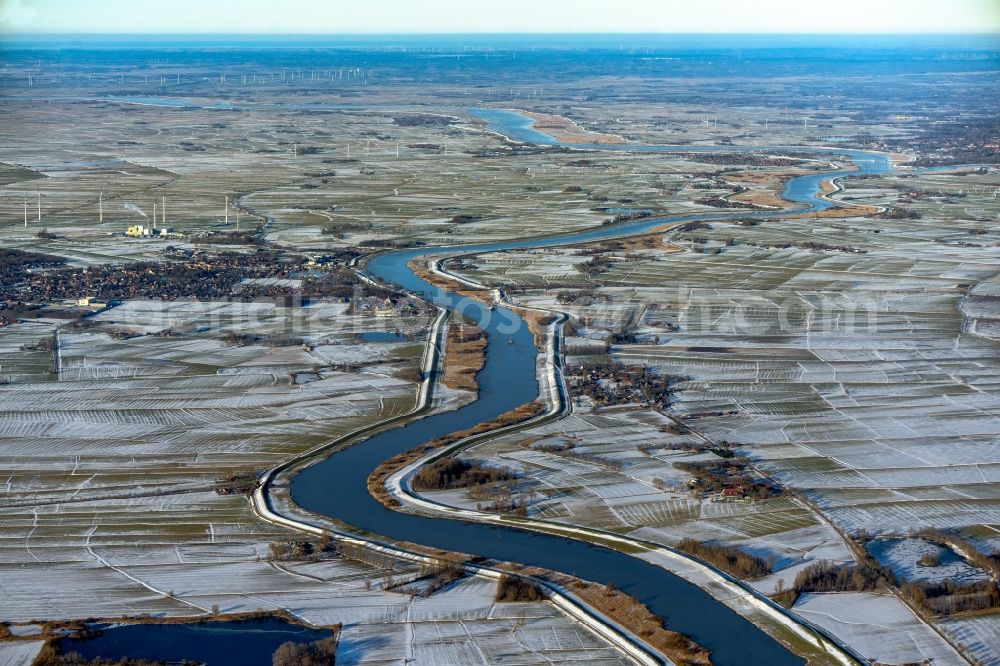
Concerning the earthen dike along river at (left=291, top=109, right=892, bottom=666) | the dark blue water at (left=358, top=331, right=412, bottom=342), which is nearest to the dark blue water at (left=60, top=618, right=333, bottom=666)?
the earthen dike along river at (left=291, top=109, right=892, bottom=666)

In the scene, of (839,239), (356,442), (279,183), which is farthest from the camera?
(279,183)

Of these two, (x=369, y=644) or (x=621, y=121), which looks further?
(x=621, y=121)

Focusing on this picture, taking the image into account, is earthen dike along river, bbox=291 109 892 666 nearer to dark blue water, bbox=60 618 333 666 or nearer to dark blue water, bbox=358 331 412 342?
dark blue water, bbox=358 331 412 342

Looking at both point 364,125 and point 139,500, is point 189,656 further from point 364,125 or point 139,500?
point 364,125

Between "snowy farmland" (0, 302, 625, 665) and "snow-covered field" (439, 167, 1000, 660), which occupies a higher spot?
"snow-covered field" (439, 167, 1000, 660)

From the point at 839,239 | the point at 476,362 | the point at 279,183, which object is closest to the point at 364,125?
the point at 279,183

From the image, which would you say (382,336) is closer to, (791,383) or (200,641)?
(791,383)

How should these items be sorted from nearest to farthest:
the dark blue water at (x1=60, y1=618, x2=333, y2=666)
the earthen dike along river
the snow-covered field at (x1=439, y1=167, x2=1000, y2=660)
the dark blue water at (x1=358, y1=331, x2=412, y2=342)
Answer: the dark blue water at (x1=60, y1=618, x2=333, y2=666) → the earthen dike along river → the snow-covered field at (x1=439, y1=167, x2=1000, y2=660) → the dark blue water at (x1=358, y1=331, x2=412, y2=342)

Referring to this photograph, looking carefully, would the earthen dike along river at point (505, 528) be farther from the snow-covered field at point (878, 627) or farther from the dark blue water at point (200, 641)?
the dark blue water at point (200, 641)
